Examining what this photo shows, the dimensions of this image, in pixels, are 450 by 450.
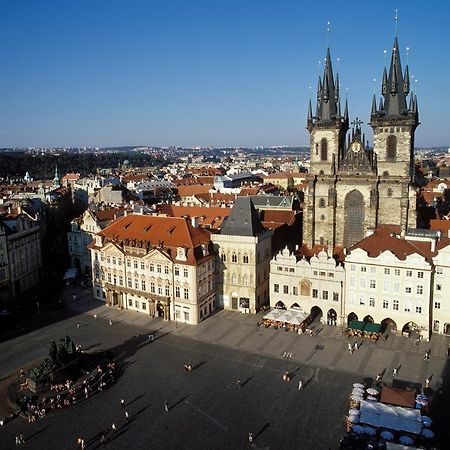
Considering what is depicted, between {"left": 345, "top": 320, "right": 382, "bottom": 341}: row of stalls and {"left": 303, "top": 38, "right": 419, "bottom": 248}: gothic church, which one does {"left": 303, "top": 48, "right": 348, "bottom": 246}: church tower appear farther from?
{"left": 345, "top": 320, "right": 382, "bottom": 341}: row of stalls

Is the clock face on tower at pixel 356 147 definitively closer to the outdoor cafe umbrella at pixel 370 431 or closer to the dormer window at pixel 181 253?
the dormer window at pixel 181 253

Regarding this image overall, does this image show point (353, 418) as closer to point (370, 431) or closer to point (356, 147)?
point (370, 431)

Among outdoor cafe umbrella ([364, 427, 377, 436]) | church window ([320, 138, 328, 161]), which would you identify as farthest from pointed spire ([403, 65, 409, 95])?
outdoor cafe umbrella ([364, 427, 377, 436])

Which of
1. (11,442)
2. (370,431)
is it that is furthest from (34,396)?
(370,431)

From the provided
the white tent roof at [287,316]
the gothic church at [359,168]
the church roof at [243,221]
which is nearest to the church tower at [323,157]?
the gothic church at [359,168]

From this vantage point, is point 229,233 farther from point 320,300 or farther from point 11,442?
point 11,442

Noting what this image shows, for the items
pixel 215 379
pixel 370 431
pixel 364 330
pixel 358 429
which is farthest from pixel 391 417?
pixel 364 330
